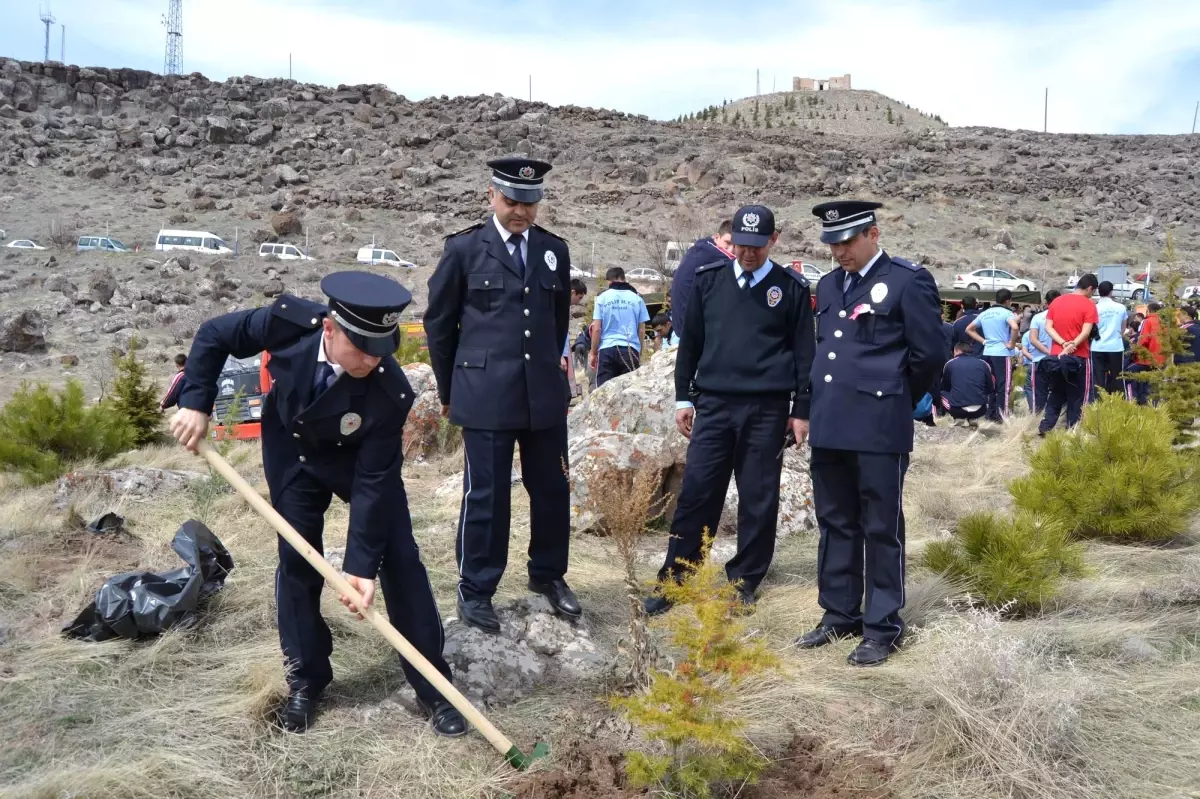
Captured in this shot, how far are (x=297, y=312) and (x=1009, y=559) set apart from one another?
3.24m

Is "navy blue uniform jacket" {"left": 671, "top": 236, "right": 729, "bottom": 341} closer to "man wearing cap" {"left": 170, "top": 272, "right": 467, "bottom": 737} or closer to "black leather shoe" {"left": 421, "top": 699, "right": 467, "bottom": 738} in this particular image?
"man wearing cap" {"left": 170, "top": 272, "right": 467, "bottom": 737}

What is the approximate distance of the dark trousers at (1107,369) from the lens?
10.3m

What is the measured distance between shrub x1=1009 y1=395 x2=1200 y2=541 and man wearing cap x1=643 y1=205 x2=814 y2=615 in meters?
1.97

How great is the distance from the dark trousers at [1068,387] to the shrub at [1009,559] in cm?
525

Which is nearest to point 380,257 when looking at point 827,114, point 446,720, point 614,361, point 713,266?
point 614,361

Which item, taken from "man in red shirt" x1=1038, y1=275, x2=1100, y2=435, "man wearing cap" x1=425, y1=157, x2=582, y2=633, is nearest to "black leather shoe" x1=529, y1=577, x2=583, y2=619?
"man wearing cap" x1=425, y1=157, x2=582, y2=633

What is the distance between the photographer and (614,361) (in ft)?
31.6

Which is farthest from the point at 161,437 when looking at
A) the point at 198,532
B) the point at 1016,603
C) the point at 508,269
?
the point at 1016,603

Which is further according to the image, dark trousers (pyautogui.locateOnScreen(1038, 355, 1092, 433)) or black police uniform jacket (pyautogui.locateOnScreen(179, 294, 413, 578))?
dark trousers (pyautogui.locateOnScreen(1038, 355, 1092, 433))

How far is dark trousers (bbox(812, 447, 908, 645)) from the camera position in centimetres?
396

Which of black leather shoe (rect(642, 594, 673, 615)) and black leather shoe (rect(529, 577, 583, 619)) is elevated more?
black leather shoe (rect(529, 577, 583, 619))

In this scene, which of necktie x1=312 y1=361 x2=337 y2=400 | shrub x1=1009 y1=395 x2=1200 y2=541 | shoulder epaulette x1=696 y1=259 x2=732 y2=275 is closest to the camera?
necktie x1=312 y1=361 x2=337 y2=400

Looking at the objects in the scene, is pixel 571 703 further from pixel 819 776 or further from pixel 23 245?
pixel 23 245

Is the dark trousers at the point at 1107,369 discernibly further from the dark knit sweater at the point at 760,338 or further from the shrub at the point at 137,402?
the shrub at the point at 137,402
